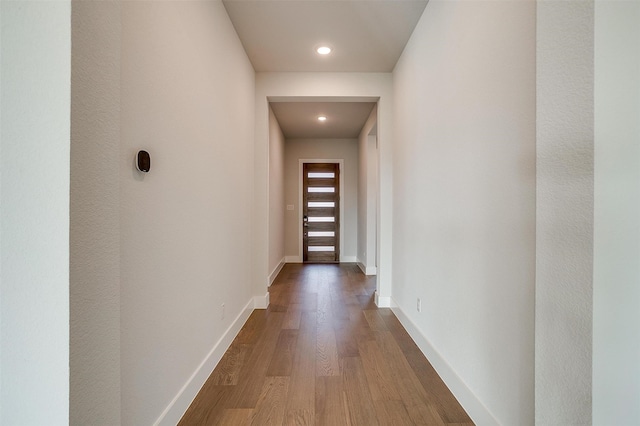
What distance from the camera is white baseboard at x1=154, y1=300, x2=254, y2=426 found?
4.92 feet

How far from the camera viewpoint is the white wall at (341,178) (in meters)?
6.79

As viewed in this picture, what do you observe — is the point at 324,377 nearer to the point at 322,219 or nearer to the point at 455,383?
the point at 455,383

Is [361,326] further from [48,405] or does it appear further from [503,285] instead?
[48,405]

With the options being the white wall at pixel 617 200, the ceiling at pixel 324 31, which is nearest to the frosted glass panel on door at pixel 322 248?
the ceiling at pixel 324 31

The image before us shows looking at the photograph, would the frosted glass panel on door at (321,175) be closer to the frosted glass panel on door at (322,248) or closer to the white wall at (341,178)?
the white wall at (341,178)

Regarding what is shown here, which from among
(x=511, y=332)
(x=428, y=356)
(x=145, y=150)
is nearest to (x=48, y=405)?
(x=145, y=150)

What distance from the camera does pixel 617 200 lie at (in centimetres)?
73

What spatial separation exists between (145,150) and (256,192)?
7.25ft

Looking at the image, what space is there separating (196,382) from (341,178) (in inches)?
212

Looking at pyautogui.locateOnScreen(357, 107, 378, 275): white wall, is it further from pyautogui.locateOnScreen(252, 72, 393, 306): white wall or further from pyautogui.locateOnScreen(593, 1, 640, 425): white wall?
pyautogui.locateOnScreen(593, 1, 640, 425): white wall

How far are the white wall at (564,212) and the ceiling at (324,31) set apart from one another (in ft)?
6.24

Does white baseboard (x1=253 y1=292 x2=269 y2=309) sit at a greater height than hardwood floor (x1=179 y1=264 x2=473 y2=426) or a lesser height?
greater

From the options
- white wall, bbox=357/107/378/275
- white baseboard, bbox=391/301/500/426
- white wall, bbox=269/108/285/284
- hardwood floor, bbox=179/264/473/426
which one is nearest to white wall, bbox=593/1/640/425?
white baseboard, bbox=391/301/500/426

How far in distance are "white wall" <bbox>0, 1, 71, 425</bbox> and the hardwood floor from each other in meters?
1.10
